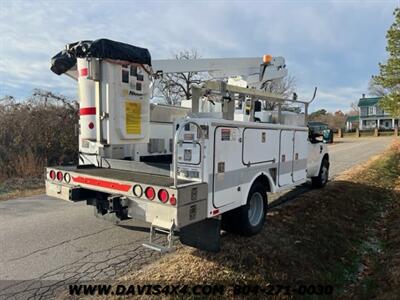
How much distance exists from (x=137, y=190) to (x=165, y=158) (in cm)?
233

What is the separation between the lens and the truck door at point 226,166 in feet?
13.4

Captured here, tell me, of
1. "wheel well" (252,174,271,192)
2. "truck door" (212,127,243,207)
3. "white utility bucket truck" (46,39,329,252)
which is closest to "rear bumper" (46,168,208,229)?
"white utility bucket truck" (46,39,329,252)

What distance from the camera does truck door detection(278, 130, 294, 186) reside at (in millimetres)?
5766

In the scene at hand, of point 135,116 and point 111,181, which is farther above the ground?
point 135,116

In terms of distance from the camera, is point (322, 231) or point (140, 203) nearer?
point (140, 203)

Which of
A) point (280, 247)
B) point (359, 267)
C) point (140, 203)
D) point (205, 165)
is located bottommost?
point (359, 267)

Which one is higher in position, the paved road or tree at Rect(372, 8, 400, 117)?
tree at Rect(372, 8, 400, 117)

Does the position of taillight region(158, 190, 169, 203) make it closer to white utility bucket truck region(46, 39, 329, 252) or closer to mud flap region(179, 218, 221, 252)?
white utility bucket truck region(46, 39, 329, 252)

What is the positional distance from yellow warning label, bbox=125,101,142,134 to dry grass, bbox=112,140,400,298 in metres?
1.80

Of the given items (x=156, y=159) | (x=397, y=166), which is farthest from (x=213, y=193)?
→ (x=397, y=166)

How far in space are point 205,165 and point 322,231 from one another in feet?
10.2

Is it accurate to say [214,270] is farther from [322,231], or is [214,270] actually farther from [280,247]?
[322,231]

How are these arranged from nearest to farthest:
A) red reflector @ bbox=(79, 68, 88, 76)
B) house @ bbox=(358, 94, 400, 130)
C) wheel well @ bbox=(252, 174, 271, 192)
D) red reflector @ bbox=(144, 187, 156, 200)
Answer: red reflector @ bbox=(144, 187, 156, 200), red reflector @ bbox=(79, 68, 88, 76), wheel well @ bbox=(252, 174, 271, 192), house @ bbox=(358, 94, 400, 130)

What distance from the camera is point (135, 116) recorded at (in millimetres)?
4789
